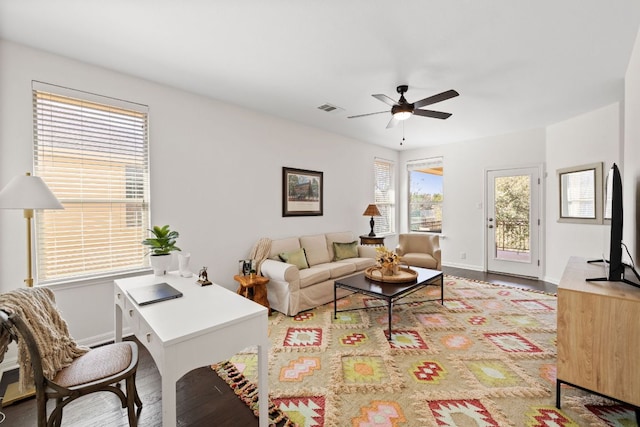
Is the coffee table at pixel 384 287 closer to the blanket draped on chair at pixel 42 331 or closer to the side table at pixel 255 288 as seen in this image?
the side table at pixel 255 288

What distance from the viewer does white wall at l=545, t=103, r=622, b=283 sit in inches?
152

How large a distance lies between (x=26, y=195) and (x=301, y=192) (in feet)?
10.8

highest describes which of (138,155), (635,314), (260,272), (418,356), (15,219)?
(138,155)

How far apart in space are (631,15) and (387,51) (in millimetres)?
1754

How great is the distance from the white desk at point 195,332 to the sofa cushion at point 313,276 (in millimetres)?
1726

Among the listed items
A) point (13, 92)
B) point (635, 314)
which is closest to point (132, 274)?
point (13, 92)

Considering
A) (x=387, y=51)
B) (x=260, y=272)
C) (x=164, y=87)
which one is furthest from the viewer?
(x=260, y=272)

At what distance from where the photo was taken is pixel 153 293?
6.05 ft

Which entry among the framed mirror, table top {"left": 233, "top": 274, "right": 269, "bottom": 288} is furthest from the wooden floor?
the framed mirror

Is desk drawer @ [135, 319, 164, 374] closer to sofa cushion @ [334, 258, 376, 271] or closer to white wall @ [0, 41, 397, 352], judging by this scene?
white wall @ [0, 41, 397, 352]

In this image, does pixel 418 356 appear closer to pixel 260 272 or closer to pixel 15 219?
pixel 260 272

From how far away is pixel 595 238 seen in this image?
4094 millimetres

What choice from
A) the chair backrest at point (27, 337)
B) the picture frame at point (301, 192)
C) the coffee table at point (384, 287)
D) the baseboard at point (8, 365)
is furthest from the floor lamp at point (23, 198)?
the picture frame at point (301, 192)

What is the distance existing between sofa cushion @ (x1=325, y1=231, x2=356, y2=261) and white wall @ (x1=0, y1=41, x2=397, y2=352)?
25 cm
